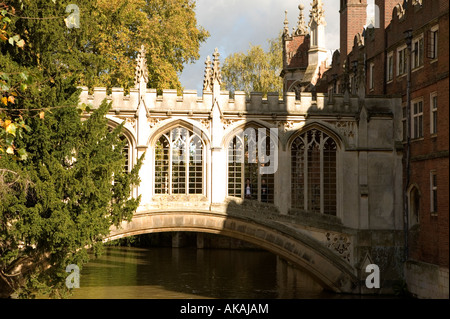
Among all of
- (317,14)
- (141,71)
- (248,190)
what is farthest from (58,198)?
(317,14)

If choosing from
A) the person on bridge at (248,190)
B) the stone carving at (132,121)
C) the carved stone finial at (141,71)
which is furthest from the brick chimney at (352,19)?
the stone carving at (132,121)

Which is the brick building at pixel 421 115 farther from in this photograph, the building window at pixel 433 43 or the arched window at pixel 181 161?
the arched window at pixel 181 161

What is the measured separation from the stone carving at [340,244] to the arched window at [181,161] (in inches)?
152

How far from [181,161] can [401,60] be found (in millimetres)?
7155

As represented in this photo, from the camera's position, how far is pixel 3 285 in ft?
58.1

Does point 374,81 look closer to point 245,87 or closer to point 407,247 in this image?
point 407,247

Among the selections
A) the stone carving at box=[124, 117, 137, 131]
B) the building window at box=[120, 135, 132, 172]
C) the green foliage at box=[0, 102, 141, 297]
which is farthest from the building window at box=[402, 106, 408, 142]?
the green foliage at box=[0, 102, 141, 297]

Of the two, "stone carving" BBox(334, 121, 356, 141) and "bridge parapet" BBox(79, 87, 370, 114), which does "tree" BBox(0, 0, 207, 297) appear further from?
"stone carving" BBox(334, 121, 356, 141)

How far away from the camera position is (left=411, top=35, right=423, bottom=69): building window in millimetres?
19406

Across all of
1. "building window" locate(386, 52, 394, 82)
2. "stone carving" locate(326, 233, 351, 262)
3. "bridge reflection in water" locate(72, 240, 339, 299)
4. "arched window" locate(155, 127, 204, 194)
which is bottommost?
"bridge reflection in water" locate(72, 240, 339, 299)

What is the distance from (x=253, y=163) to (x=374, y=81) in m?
5.93

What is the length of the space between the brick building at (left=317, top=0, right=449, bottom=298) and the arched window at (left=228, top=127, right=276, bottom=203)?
7.90 ft

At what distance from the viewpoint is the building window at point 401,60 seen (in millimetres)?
20594

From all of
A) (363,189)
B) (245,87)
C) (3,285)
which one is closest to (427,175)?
(363,189)
